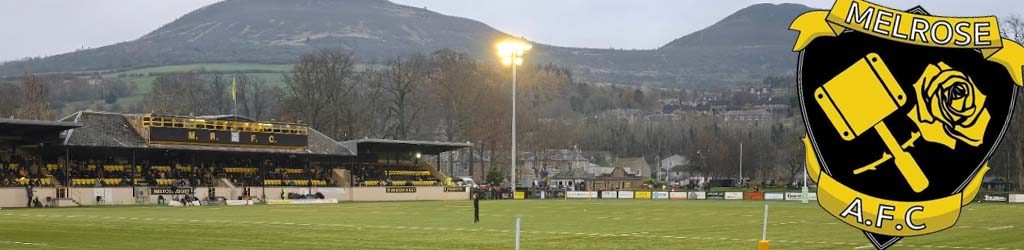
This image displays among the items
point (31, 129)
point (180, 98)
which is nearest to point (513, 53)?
point (31, 129)

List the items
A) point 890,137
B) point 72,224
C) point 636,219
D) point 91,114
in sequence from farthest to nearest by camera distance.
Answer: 1. point 91,114
2. point 636,219
3. point 72,224
4. point 890,137

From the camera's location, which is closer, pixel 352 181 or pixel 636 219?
pixel 636 219

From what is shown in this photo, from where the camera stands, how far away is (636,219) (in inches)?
1736

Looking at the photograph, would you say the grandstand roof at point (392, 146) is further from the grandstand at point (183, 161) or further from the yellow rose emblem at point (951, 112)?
the yellow rose emblem at point (951, 112)

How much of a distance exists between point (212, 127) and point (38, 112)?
43.4m

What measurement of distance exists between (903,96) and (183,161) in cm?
7331

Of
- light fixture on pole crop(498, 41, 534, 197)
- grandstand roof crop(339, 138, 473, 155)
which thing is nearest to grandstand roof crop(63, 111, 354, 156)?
grandstand roof crop(339, 138, 473, 155)

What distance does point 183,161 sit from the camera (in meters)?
76.8

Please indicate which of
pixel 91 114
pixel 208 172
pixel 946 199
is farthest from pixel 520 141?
pixel 946 199

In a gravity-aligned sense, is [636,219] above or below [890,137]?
below

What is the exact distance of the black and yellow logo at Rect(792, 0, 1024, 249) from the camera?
305 inches

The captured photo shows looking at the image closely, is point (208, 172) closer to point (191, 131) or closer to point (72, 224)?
point (191, 131)

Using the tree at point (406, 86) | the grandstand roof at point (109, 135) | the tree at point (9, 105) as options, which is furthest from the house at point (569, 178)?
the grandstand roof at point (109, 135)

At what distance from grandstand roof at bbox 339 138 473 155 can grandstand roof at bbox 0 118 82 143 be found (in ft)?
85.6
